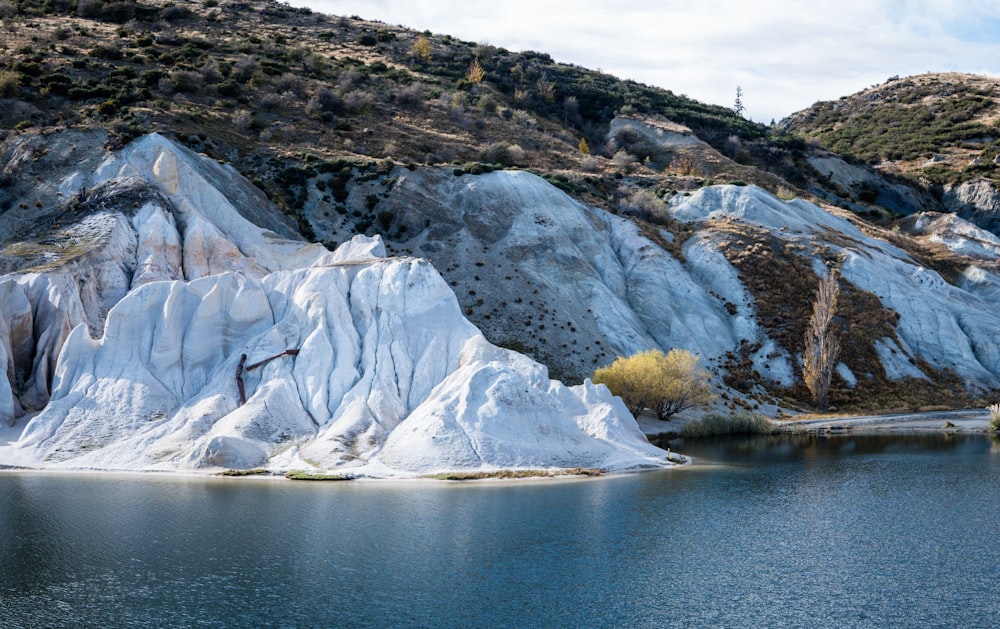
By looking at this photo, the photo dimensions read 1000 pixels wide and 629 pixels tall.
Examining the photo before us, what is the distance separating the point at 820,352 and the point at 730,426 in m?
12.6

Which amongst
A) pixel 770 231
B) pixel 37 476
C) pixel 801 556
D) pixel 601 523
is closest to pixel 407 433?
pixel 601 523

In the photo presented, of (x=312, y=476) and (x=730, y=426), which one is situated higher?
(x=730, y=426)

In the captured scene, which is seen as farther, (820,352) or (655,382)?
(820,352)

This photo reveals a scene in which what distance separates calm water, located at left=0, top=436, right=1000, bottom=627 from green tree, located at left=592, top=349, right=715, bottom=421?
15652mm

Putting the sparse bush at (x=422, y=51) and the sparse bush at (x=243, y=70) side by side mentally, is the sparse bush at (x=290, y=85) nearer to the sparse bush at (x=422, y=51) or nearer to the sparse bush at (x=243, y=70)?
the sparse bush at (x=243, y=70)

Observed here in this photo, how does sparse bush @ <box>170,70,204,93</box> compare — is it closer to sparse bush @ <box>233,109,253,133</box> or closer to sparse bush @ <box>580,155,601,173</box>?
sparse bush @ <box>233,109,253,133</box>

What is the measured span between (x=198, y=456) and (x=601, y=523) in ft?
67.5

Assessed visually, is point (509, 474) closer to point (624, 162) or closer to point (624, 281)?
point (624, 281)

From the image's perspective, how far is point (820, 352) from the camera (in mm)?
67188

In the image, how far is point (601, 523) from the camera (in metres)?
32.7

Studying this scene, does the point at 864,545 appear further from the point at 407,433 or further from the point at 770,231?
the point at 770,231

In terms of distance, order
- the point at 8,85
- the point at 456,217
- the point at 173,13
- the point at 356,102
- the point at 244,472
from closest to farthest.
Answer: the point at 244,472, the point at 8,85, the point at 456,217, the point at 356,102, the point at 173,13

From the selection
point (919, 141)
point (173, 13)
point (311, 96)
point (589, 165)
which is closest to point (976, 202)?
point (919, 141)

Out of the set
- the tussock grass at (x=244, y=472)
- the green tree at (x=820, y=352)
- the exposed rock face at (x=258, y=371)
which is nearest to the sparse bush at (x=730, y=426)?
the green tree at (x=820, y=352)
